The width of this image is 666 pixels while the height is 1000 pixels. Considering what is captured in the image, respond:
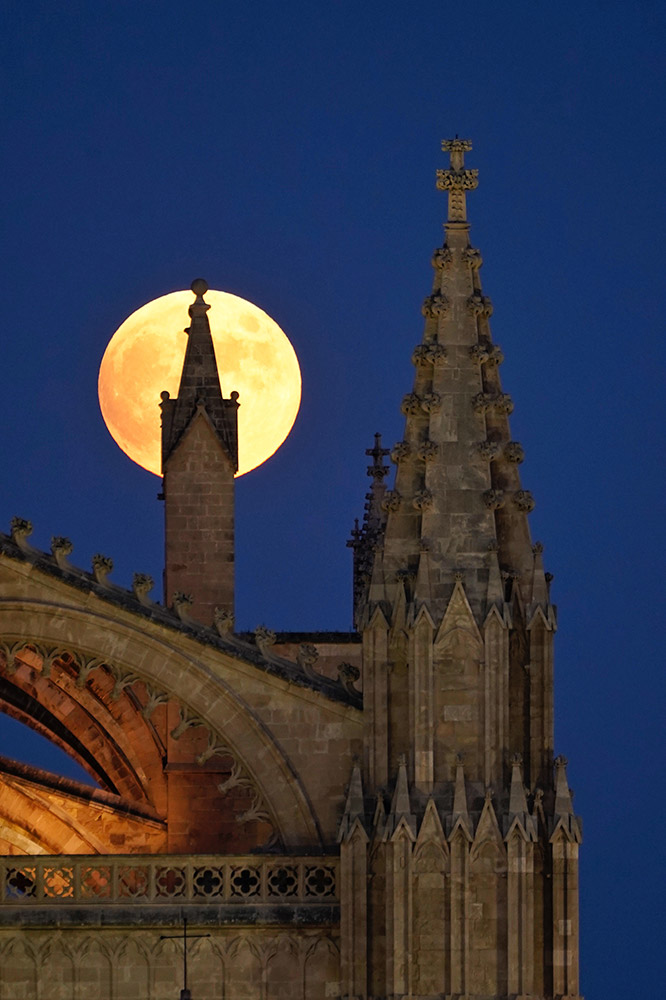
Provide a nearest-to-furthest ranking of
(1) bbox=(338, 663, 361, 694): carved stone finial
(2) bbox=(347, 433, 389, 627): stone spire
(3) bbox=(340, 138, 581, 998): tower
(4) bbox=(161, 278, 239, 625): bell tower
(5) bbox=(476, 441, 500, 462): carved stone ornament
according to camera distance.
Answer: (3) bbox=(340, 138, 581, 998): tower, (5) bbox=(476, 441, 500, 462): carved stone ornament, (1) bbox=(338, 663, 361, 694): carved stone finial, (4) bbox=(161, 278, 239, 625): bell tower, (2) bbox=(347, 433, 389, 627): stone spire

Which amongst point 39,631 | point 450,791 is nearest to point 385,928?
point 450,791

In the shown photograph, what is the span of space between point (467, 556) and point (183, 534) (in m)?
6.29

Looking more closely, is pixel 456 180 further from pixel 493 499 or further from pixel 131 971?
pixel 131 971

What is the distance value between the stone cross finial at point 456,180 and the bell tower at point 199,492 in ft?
16.6

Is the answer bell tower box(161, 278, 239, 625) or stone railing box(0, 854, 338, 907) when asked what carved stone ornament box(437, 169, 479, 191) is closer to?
bell tower box(161, 278, 239, 625)

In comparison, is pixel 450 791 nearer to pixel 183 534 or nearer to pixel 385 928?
pixel 385 928

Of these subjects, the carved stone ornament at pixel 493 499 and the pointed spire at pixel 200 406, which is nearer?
the carved stone ornament at pixel 493 499

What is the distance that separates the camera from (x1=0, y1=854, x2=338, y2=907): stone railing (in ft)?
178

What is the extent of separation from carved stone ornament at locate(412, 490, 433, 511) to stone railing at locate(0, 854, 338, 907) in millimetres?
4679

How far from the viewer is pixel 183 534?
59344 mm

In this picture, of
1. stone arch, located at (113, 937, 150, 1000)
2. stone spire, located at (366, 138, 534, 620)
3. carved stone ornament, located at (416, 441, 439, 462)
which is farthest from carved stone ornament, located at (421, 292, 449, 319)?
stone arch, located at (113, 937, 150, 1000)

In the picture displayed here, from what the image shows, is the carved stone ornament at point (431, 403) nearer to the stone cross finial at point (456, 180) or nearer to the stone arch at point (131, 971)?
the stone cross finial at point (456, 180)

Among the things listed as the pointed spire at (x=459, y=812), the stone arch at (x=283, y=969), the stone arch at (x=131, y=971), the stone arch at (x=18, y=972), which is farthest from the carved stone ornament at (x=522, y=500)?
the stone arch at (x=18, y=972)

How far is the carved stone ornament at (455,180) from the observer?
56.2m
